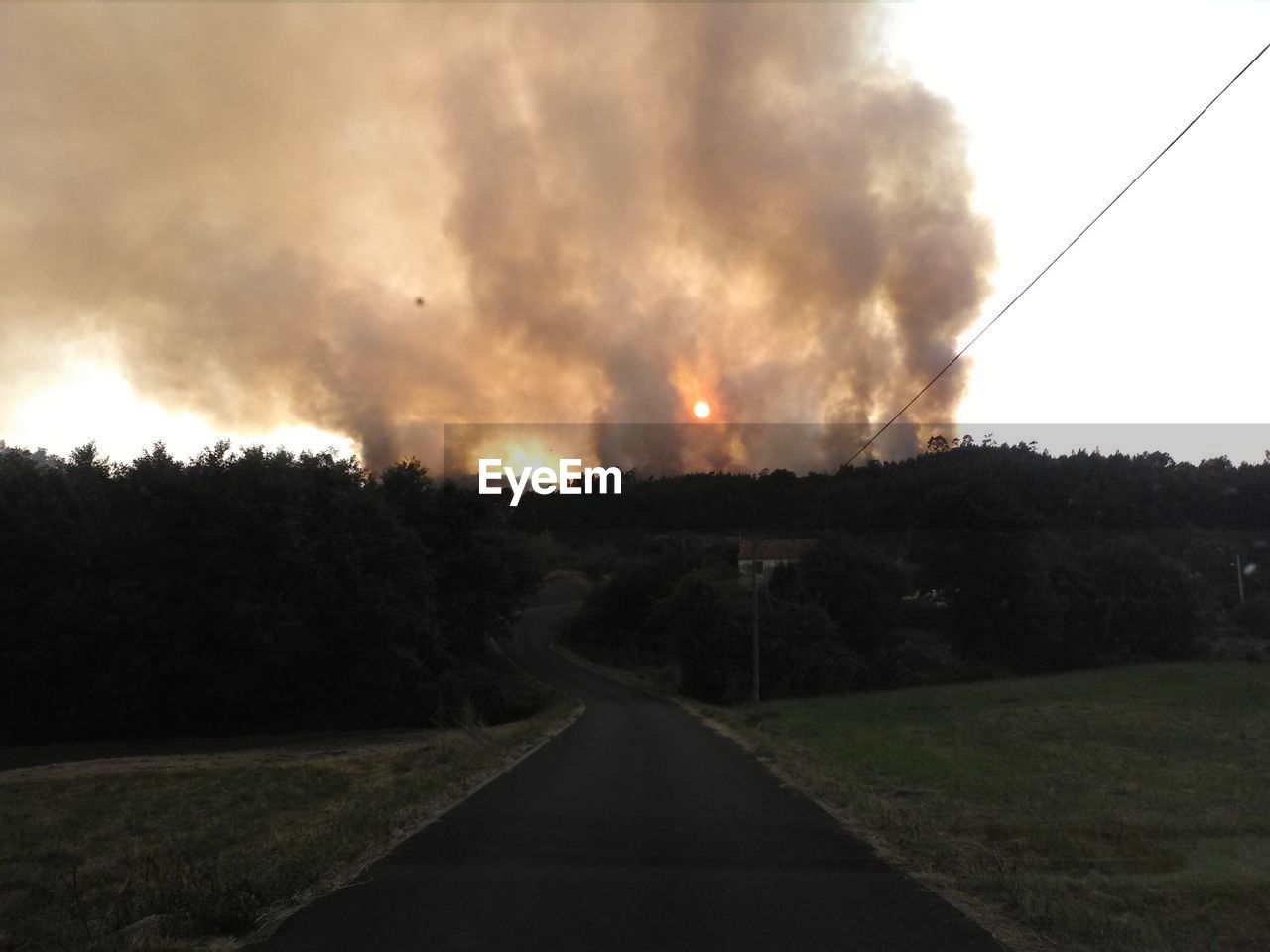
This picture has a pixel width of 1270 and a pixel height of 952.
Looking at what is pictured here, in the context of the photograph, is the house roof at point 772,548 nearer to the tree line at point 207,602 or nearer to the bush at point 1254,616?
the bush at point 1254,616

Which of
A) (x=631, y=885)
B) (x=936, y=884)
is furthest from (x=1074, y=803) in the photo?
(x=631, y=885)

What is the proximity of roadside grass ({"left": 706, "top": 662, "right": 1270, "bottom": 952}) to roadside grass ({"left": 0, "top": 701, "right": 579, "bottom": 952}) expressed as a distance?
598cm

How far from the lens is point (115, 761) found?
30.0 meters

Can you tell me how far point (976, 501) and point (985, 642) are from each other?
998cm

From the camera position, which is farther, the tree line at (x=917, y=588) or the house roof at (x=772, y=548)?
the house roof at (x=772, y=548)

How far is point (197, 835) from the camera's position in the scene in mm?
13516

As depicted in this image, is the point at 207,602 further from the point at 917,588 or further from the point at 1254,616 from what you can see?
the point at 1254,616

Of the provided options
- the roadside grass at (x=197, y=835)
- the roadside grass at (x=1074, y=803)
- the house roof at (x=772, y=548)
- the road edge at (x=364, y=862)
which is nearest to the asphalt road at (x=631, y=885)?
the road edge at (x=364, y=862)

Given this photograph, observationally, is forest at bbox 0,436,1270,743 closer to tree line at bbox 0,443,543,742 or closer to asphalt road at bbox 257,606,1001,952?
tree line at bbox 0,443,543,742

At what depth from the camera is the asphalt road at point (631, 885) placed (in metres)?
6.72

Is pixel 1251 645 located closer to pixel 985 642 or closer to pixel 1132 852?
pixel 985 642

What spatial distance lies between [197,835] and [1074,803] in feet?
44.4

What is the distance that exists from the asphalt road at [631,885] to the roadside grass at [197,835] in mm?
586

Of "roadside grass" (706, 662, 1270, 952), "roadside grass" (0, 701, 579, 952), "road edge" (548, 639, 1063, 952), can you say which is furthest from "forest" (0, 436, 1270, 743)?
"road edge" (548, 639, 1063, 952)
